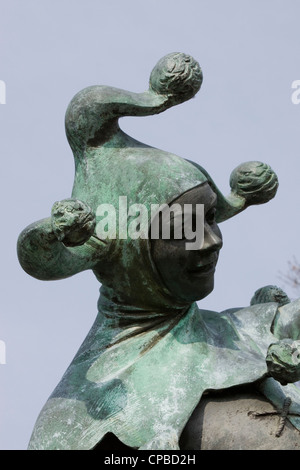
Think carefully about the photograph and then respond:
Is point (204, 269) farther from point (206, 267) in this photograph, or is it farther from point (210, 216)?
point (210, 216)

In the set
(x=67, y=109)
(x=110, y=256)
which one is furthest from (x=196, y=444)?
(x=67, y=109)

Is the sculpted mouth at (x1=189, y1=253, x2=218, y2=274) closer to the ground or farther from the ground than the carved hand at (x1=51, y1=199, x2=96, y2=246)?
closer to the ground

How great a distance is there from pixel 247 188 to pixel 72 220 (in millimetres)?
1388

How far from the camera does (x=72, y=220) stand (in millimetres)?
7527

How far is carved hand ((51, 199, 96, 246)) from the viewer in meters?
7.53

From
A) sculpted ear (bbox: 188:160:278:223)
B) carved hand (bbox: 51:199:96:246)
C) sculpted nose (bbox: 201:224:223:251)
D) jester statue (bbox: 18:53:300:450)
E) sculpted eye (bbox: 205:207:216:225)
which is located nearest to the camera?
carved hand (bbox: 51:199:96:246)

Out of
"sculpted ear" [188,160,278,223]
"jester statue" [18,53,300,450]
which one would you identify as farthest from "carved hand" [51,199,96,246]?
"sculpted ear" [188,160,278,223]

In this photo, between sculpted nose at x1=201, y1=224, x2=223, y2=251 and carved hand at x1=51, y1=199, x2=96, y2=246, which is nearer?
carved hand at x1=51, y1=199, x2=96, y2=246

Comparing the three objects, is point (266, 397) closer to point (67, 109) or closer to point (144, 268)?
point (144, 268)

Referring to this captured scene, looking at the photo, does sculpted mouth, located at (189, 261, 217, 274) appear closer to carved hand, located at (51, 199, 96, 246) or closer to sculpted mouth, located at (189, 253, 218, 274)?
sculpted mouth, located at (189, 253, 218, 274)

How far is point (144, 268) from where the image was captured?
26.6 feet
